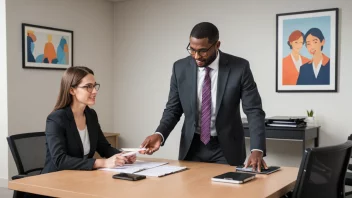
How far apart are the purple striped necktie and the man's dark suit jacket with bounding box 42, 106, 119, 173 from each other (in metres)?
0.62

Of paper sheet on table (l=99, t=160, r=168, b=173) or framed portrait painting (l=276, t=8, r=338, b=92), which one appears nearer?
paper sheet on table (l=99, t=160, r=168, b=173)

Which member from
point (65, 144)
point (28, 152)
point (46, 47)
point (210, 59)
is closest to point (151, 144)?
point (65, 144)

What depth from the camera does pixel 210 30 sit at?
2.22 m

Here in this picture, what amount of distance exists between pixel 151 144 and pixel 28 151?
0.87 metres

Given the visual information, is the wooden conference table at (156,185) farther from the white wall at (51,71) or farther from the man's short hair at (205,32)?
→ the white wall at (51,71)

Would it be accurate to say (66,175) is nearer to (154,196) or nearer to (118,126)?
(154,196)

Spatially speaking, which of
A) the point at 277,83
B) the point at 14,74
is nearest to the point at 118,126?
the point at 14,74

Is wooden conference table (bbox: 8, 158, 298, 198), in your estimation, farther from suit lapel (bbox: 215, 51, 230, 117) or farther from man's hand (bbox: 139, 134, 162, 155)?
suit lapel (bbox: 215, 51, 230, 117)

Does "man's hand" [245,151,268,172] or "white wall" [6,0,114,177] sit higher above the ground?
"white wall" [6,0,114,177]

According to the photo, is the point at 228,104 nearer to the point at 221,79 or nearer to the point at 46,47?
the point at 221,79

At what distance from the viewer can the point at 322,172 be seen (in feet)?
5.57

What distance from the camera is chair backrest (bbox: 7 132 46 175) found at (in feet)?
8.35

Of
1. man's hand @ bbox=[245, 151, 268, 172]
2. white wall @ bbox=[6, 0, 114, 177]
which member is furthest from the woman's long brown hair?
white wall @ bbox=[6, 0, 114, 177]

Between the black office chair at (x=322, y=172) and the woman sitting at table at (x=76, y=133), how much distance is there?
0.99 meters
